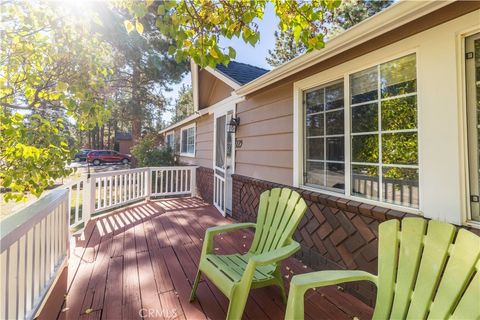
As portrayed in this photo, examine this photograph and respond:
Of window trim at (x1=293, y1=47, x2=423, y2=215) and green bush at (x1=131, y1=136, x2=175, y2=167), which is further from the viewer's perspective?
green bush at (x1=131, y1=136, x2=175, y2=167)

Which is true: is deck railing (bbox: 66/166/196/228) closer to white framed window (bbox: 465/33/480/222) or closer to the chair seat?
the chair seat

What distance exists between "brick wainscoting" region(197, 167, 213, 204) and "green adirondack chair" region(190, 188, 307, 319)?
12.2ft

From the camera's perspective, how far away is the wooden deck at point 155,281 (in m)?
2.05

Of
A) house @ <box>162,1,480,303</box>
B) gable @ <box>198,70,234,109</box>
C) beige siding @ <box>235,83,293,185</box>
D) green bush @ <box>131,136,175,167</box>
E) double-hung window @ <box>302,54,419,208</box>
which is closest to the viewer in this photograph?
house @ <box>162,1,480,303</box>

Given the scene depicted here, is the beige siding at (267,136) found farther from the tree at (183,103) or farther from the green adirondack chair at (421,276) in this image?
the tree at (183,103)

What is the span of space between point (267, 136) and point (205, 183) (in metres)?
3.18

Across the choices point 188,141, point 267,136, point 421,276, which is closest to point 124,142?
point 188,141

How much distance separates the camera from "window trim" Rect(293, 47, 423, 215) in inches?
77.6

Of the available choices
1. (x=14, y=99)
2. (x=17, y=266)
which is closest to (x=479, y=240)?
(x=17, y=266)

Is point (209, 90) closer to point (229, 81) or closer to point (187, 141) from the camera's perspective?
point (229, 81)

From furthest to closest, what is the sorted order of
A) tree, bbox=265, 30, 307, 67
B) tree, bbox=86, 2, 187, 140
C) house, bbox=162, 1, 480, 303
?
1. tree, bbox=265, 30, 307, 67
2. tree, bbox=86, 2, 187, 140
3. house, bbox=162, 1, 480, 303

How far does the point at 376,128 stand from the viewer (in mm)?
2260

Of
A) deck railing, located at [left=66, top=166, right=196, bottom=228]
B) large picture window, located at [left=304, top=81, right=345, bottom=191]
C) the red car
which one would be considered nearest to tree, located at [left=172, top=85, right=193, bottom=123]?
the red car

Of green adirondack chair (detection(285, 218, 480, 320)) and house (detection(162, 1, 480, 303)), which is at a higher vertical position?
house (detection(162, 1, 480, 303))
